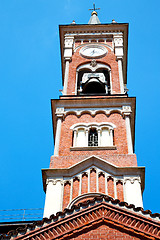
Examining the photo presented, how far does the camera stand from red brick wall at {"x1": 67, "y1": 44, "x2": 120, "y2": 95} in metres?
28.5

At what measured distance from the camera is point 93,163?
21.1 m

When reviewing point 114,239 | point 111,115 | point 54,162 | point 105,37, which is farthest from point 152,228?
point 105,37

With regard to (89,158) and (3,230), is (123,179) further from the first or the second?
(3,230)

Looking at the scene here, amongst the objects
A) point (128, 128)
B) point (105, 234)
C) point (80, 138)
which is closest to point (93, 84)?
point (128, 128)

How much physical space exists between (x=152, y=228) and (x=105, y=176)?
7972mm

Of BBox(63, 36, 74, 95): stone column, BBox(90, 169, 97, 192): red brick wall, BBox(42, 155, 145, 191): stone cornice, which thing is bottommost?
BBox(90, 169, 97, 192): red brick wall

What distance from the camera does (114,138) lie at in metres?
23.3

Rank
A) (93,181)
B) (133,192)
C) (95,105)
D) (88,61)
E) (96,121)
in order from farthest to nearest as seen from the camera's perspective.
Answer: (88,61) < (95,105) < (96,121) < (93,181) < (133,192)

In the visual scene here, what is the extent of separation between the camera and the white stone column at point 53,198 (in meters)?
18.5

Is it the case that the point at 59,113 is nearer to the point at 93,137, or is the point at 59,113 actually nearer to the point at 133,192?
the point at 93,137

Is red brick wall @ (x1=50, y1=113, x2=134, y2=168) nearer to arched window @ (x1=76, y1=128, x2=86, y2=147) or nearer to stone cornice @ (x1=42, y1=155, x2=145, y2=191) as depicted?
arched window @ (x1=76, y1=128, x2=86, y2=147)

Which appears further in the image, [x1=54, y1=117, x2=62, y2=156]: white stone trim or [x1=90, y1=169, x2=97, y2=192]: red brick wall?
[x1=54, y1=117, x2=62, y2=156]: white stone trim

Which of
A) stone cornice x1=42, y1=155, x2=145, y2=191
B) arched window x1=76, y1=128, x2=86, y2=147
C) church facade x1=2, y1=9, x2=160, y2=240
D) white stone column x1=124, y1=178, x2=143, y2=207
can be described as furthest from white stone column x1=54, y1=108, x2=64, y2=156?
white stone column x1=124, y1=178, x2=143, y2=207

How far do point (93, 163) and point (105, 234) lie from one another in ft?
29.1
